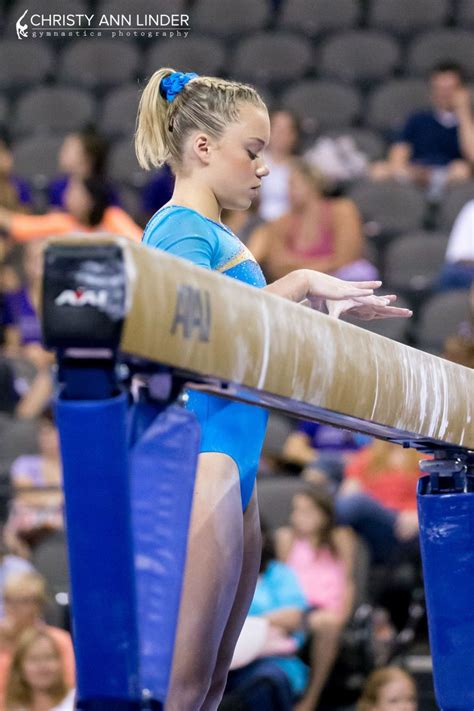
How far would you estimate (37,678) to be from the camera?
14.2 ft

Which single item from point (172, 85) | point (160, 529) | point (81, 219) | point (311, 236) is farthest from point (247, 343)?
point (311, 236)

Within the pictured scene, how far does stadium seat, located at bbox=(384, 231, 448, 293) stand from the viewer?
7199 millimetres

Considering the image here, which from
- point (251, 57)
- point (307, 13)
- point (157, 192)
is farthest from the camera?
point (307, 13)

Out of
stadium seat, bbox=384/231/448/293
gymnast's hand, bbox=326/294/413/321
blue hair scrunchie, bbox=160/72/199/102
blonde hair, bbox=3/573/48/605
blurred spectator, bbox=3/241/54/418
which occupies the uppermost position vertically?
blue hair scrunchie, bbox=160/72/199/102

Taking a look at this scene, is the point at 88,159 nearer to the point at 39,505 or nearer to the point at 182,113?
the point at 39,505

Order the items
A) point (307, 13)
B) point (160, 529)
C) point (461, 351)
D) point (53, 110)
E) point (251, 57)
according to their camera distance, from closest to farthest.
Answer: point (160, 529) → point (461, 351) → point (53, 110) → point (251, 57) → point (307, 13)

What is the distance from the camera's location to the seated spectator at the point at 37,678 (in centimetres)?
432

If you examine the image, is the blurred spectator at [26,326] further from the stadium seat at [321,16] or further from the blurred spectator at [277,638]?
the stadium seat at [321,16]

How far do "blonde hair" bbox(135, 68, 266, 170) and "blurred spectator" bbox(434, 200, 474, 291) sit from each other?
4.41m

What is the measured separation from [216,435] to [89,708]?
770 mm

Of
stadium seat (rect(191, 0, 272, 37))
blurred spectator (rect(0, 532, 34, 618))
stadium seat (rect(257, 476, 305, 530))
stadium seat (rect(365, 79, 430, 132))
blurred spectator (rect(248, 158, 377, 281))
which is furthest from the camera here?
stadium seat (rect(191, 0, 272, 37))

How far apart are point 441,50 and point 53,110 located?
2.79m

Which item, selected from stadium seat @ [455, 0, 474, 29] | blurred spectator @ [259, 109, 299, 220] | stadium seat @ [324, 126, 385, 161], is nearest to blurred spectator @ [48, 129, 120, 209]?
blurred spectator @ [259, 109, 299, 220]

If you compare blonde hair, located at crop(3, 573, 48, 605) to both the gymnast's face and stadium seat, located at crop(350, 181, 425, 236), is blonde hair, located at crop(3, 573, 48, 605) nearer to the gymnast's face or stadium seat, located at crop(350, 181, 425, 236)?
the gymnast's face
